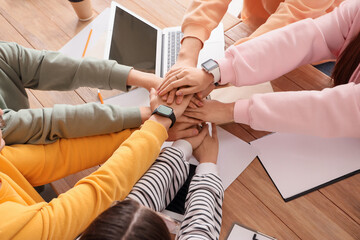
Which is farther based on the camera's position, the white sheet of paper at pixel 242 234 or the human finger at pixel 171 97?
the human finger at pixel 171 97

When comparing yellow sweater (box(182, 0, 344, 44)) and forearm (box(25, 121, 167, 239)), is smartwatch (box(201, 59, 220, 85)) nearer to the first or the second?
yellow sweater (box(182, 0, 344, 44))

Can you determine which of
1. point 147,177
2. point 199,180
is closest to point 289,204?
point 199,180

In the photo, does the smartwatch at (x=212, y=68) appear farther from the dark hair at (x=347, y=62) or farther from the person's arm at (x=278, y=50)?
the dark hair at (x=347, y=62)

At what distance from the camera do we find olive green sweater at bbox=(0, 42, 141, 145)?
69 centimetres

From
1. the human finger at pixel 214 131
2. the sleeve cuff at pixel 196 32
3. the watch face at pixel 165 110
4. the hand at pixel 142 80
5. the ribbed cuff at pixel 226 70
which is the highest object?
the sleeve cuff at pixel 196 32

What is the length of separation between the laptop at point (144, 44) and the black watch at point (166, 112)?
216 millimetres

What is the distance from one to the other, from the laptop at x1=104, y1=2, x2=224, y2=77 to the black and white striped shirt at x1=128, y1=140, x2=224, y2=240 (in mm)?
363

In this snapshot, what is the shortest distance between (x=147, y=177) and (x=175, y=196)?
0.29 feet

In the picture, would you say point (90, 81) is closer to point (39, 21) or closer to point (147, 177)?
point (147, 177)

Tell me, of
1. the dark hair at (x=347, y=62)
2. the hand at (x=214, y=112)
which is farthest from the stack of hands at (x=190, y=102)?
the dark hair at (x=347, y=62)

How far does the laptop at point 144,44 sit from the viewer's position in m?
0.95

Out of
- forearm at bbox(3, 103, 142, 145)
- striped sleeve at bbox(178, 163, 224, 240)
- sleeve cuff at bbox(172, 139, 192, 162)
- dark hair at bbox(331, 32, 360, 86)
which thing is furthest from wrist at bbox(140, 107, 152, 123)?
dark hair at bbox(331, 32, 360, 86)

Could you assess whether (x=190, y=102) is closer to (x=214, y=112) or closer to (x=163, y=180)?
(x=214, y=112)

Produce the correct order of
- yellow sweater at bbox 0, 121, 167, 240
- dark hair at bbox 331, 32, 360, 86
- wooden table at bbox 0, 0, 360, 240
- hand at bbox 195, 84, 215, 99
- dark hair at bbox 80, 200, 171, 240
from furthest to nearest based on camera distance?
hand at bbox 195, 84, 215, 99
dark hair at bbox 331, 32, 360, 86
wooden table at bbox 0, 0, 360, 240
yellow sweater at bbox 0, 121, 167, 240
dark hair at bbox 80, 200, 171, 240
